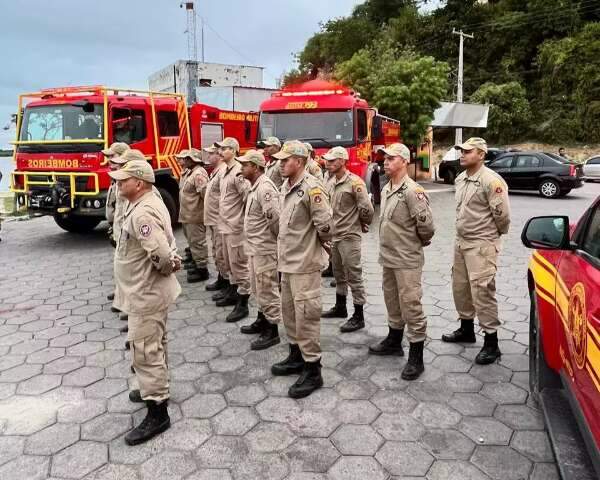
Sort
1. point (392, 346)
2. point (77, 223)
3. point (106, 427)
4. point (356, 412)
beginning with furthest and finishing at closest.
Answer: point (77, 223), point (392, 346), point (356, 412), point (106, 427)

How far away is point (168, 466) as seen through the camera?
265 centimetres

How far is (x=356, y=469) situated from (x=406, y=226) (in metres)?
1.76

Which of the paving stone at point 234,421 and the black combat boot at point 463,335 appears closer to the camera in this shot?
the paving stone at point 234,421

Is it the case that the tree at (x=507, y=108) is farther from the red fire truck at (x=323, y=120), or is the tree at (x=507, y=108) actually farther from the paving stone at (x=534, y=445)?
the paving stone at (x=534, y=445)

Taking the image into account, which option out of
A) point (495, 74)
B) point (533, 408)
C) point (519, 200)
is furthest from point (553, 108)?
point (533, 408)

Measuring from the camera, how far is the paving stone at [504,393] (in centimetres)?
323

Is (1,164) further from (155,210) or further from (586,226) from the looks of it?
(586,226)

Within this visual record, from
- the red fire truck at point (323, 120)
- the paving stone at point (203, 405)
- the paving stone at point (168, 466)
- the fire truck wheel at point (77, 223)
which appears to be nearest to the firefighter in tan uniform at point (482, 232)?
the paving stone at point (203, 405)

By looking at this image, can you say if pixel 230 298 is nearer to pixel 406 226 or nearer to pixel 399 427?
pixel 406 226

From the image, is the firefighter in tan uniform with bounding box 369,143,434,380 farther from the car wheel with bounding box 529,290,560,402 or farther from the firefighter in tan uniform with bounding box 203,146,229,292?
the firefighter in tan uniform with bounding box 203,146,229,292

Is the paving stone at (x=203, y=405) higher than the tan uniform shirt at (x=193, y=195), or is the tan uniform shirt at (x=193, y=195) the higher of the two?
the tan uniform shirt at (x=193, y=195)

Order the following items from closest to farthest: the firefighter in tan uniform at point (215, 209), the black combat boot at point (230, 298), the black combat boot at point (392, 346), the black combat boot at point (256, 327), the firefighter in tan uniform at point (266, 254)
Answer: the black combat boot at point (392, 346) → the firefighter in tan uniform at point (266, 254) → the black combat boot at point (256, 327) → the black combat boot at point (230, 298) → the firefighter in tan uniform at point (215, 209)

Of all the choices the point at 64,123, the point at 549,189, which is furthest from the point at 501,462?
the point at 549,189

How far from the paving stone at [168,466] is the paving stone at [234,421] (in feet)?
0.96
